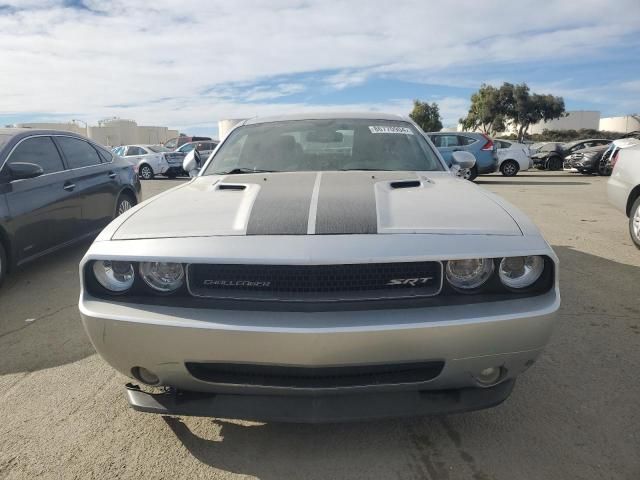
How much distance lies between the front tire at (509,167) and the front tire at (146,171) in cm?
1378

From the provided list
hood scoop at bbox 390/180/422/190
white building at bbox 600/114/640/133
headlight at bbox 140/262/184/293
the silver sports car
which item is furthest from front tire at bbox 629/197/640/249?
white building at bbox 600/114/640/133

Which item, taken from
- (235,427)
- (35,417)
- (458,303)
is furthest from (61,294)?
(458,303)

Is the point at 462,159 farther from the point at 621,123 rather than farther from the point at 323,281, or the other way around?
the point at 621,123

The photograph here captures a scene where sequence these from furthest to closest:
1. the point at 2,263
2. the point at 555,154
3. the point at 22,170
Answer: the point at 555,154 → the point at 22,170 → the point at 2,263

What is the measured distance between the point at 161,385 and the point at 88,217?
4.14 meters

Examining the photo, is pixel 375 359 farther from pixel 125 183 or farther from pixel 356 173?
pixel 125 183

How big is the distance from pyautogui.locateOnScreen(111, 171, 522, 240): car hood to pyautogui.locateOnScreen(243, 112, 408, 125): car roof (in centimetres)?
110

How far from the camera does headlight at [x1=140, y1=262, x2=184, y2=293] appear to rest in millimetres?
2012

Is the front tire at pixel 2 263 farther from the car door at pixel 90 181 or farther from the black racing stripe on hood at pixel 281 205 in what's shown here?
the black racing stripe on hood at pixel 281 205

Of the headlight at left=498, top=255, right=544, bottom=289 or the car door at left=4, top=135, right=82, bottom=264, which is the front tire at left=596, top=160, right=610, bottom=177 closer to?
the car door at left=4, top=135, right=82, bottom=264

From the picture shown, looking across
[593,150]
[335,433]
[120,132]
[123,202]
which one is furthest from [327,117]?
[120,132]

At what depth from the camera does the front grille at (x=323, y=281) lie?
A: 1.89 meters

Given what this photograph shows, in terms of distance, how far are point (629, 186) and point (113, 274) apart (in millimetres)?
5954

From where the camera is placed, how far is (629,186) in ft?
19.1
